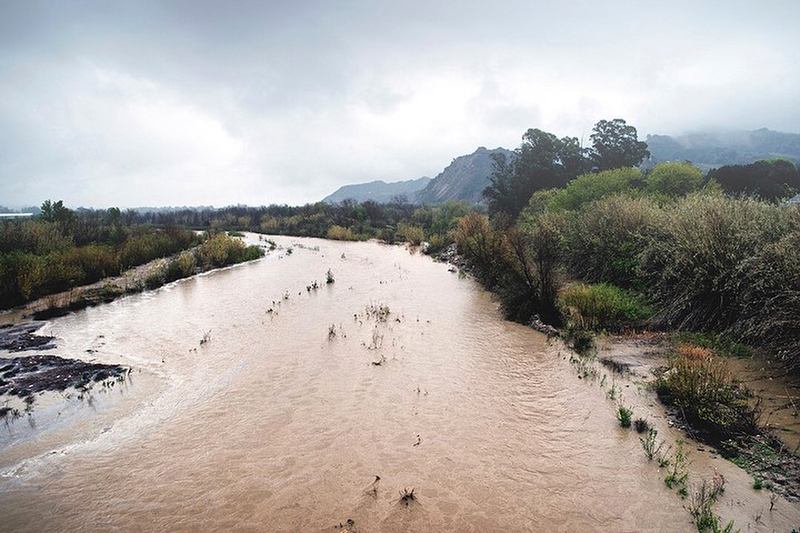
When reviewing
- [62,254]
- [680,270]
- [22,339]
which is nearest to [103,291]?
[62,254]

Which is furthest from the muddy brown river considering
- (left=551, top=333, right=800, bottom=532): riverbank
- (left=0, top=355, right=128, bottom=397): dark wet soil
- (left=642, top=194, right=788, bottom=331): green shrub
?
(left=642, top=194, right=788, bottom=331): green shrub

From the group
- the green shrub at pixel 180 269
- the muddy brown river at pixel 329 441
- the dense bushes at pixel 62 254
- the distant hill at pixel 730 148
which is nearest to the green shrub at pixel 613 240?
the muddy brown river at pixel 329 441

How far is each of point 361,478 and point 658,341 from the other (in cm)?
798

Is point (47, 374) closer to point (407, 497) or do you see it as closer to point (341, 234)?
point (407, 497)

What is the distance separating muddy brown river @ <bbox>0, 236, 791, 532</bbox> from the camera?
4695 mm

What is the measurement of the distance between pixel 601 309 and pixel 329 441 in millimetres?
8564

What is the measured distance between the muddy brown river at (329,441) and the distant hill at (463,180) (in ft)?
415

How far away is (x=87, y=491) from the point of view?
16.9 feet

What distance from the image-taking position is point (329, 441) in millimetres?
6266

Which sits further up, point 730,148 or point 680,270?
point 730,148

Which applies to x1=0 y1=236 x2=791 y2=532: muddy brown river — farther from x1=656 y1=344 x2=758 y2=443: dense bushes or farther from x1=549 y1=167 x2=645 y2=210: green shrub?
x1=549 y1=167 x2=645 y2=210: green shrub

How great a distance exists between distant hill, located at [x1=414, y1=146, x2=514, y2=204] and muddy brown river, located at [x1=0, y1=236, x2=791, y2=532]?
126 m

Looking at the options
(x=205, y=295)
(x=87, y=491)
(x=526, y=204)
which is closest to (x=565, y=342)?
(x=87, y=491)

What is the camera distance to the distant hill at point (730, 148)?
124 m
